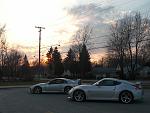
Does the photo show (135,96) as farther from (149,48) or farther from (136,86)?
(149,48)

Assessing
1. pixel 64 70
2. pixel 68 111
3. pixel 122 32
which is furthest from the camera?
pixel 64 70

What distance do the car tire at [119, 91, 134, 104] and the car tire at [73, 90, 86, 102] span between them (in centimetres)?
210

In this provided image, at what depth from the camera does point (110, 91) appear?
1970cm

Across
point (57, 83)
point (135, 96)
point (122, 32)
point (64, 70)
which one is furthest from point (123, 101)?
point (64, 70)

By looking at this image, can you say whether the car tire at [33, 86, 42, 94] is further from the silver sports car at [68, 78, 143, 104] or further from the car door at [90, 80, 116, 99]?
the car door at [90, 80, 116, 99]

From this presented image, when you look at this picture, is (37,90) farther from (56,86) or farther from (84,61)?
(84,61)

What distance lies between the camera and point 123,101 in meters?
19.4

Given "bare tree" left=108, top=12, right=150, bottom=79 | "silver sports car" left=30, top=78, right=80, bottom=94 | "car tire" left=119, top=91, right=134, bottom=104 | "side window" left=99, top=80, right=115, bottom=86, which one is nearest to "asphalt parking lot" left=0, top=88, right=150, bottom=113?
"car tire" left=119, top=91, right=134, bottom=104

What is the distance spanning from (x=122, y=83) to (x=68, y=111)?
17.0 feet

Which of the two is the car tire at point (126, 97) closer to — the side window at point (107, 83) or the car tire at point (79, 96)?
the side window at point (107, 83)

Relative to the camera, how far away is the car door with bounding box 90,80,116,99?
1973cm

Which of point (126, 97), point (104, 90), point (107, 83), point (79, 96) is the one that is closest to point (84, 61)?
point (79, 96)

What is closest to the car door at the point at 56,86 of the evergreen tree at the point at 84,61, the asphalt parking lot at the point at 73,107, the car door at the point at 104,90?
the asphalt parking lot at the point at 73,107

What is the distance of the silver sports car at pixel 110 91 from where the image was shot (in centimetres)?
1941
